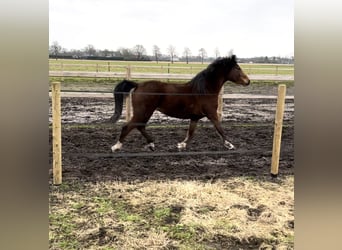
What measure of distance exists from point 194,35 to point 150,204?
0.82m

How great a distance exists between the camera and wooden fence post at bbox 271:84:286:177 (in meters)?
1.63

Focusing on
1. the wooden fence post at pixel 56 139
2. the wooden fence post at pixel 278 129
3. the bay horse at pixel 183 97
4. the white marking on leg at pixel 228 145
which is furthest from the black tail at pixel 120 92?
the wooden fence post at pixel 278 129

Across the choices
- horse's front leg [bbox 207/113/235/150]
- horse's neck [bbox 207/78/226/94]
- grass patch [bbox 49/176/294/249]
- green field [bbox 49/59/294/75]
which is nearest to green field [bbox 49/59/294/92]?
green field [bbox 49/59/294/75]

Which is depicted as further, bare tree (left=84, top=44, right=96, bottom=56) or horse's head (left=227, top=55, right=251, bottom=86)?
horse's head (left=227, top=55, right=251, bottom=86)

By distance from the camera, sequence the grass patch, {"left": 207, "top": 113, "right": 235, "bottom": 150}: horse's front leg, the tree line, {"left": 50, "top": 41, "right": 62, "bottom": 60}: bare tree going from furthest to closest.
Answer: {"left": 207, "top": 113, "right": 235, "bottom": 150}: horse's front leg, the grass patch, the tree line, {"left": 50, "top": 41, "right": 62, "bottom": 60}: bare tree

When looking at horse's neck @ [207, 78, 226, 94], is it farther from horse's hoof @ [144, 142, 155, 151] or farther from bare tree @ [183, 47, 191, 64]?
horse's hoof @ [144, 142, 155, 151]

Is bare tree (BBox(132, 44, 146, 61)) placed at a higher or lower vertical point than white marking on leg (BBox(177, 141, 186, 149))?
higher

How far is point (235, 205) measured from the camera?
161 centimetres

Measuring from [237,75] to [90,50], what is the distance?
2.40ft

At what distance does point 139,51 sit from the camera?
1428 millimetres

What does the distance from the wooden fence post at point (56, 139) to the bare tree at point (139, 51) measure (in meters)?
0.37

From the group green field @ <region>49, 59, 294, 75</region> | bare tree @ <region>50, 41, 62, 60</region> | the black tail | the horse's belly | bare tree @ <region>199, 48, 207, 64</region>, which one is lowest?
the horse's belly
